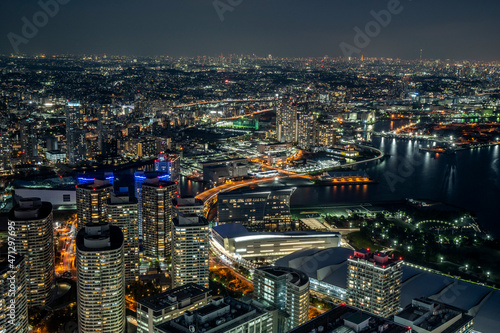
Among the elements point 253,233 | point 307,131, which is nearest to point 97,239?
point 253,233

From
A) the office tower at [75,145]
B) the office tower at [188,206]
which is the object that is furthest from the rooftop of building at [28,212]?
the office tower at [75,145]

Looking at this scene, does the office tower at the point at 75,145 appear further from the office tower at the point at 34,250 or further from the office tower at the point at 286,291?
the office tower at the point at 286,291

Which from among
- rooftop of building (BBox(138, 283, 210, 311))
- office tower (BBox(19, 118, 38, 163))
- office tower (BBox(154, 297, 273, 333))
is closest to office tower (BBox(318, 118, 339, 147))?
office tower (BBox(19, 118, 38, 163))

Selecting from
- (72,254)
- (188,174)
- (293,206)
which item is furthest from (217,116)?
(72,254)

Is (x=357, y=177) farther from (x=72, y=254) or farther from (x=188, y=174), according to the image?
(x=72, y=254)

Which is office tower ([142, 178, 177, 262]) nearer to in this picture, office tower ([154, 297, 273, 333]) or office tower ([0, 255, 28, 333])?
office tower ([0, 255, 28, 333])
